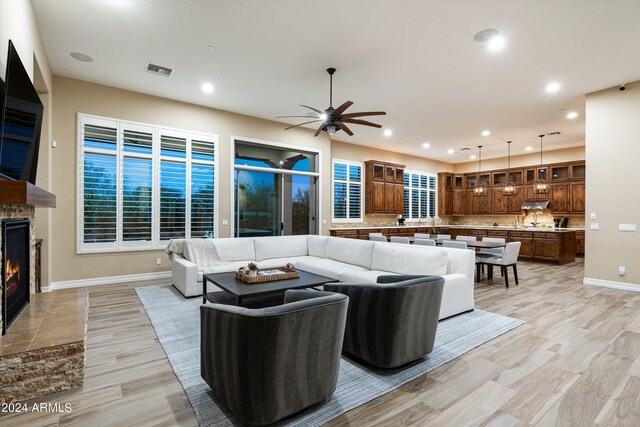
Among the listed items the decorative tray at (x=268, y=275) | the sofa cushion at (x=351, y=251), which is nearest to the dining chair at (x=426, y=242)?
the sofa cushion at (x=351, y=251)

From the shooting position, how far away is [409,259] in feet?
13.6

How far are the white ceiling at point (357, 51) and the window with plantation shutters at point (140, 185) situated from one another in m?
0.84

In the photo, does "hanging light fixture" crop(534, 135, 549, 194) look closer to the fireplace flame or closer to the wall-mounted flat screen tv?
the wall-mounted flat screen tv

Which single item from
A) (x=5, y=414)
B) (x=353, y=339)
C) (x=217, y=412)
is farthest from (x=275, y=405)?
(x=5, y=414)

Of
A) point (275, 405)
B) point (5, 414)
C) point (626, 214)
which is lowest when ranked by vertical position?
point (5, 414)

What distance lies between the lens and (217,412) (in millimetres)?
1997

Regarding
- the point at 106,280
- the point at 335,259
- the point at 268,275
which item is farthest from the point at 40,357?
the point at 335,259

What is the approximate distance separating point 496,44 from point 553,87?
6.89ft

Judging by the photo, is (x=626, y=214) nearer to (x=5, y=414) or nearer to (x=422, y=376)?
(x=422, y=376)

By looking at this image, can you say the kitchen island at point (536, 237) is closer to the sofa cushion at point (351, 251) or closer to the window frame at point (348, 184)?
the window frame at point (348, 184)

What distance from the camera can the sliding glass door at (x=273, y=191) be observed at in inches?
274

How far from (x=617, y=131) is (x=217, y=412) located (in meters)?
6.96

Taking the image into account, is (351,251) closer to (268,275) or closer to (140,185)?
(268,275)

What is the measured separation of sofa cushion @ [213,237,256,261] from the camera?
526cm
